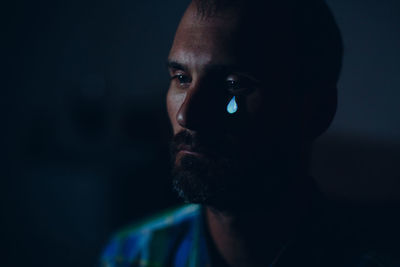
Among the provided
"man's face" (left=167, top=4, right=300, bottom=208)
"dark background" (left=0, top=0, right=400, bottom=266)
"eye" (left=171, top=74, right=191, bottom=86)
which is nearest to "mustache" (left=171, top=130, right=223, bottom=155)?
"man's face" (left=167, top=4, right=300, bottom=208)

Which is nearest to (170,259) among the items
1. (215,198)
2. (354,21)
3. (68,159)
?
(215,198)

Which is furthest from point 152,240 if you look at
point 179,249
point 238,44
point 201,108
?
point 238,44

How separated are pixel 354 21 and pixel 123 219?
147cm

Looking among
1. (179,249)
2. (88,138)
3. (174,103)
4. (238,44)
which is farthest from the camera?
(88,138)

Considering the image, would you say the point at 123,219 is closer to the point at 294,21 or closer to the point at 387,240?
the point at 387,240

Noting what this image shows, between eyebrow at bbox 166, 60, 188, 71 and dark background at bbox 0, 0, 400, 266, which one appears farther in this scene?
dark background at bbox 0, 0, 400, 266

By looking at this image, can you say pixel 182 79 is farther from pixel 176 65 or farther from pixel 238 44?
pixel 238 44

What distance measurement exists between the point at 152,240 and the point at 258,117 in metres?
0.51

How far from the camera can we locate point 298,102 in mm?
636

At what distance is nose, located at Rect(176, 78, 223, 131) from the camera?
0.58m

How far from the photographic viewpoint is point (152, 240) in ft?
2.95

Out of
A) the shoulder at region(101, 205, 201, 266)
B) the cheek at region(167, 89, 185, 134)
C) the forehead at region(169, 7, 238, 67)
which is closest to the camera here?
the forehead at region(169, 7, 238, 67)

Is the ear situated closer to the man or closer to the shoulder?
the man

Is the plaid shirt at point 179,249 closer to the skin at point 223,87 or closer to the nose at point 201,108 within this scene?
the skin at point 223,87
